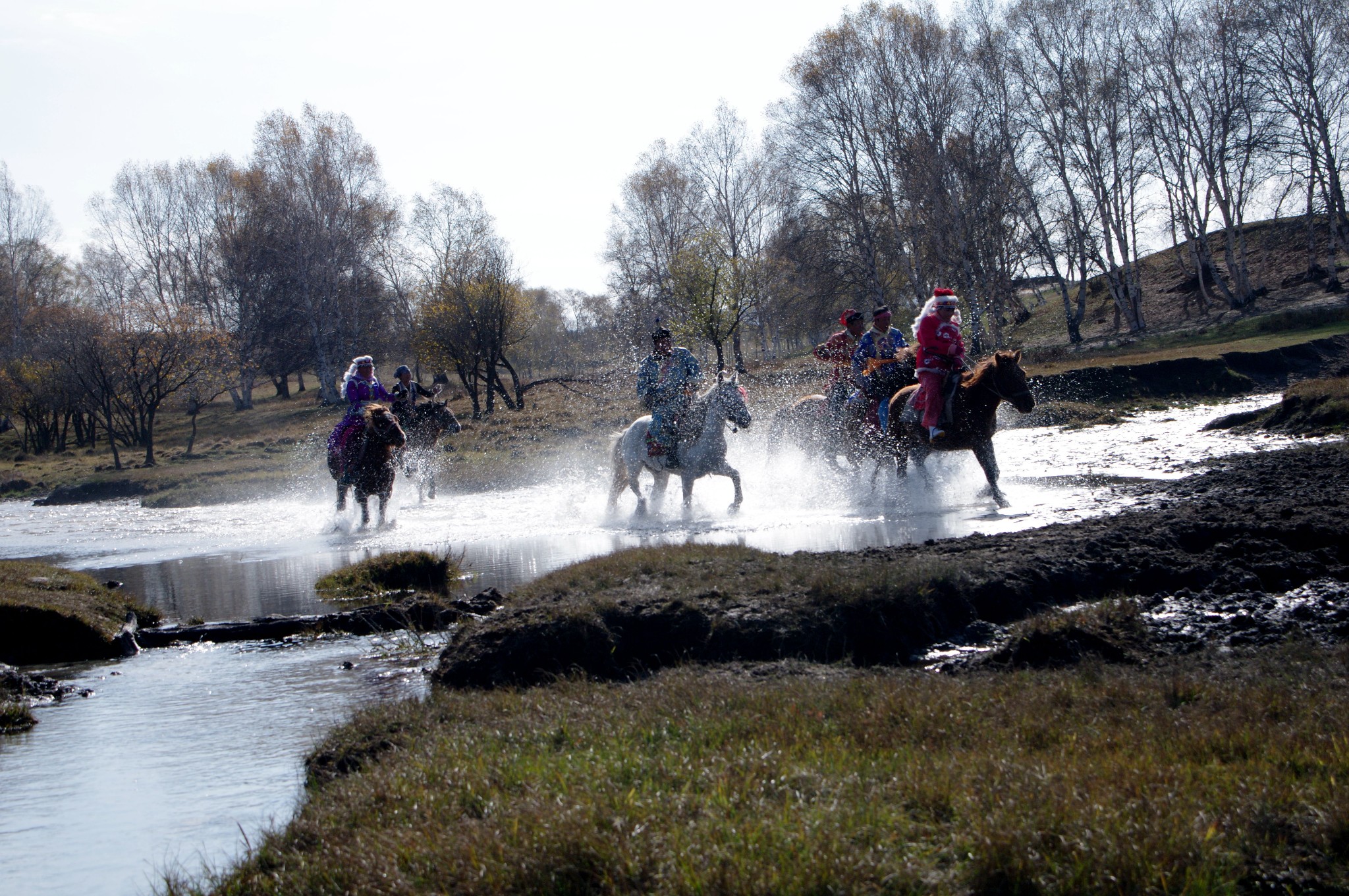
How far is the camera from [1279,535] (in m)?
6.99

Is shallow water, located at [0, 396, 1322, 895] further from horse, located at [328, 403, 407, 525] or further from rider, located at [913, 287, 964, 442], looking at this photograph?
rider, located at [913, 287, 964, 442]

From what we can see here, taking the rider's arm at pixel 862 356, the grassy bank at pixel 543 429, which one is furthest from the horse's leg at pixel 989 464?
the grassy bank at pixel 543 429

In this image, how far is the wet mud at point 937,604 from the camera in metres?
5.63

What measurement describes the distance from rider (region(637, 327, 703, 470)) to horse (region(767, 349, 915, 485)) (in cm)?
238

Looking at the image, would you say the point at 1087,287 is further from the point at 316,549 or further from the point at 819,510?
the point at 316,549

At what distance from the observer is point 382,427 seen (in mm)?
15125

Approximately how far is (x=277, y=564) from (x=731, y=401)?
6135 mm

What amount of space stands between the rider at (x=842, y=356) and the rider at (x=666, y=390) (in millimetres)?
2268

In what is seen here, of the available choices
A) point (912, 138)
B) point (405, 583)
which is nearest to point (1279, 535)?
point (405, 583)

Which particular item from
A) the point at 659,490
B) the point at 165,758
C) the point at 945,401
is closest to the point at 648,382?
the point at 659,490

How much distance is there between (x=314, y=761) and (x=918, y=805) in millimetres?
2979

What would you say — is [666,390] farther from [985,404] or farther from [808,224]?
[808,224]

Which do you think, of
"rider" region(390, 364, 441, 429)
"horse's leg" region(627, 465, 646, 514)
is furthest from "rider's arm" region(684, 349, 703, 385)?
"rider" region(390, 364, 441, 429)

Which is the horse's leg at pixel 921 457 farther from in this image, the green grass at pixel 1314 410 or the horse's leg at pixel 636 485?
the green grass at pixel 1314 410
